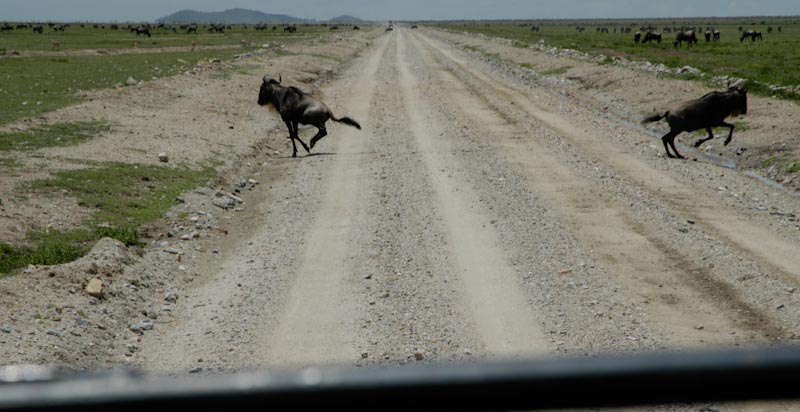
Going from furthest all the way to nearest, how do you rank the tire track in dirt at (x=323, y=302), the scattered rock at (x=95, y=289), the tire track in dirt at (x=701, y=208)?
the tire track in dirt at (x=701, y=208) < the scattered rock at (x=95, y=289) < the tire track in dirt at (x=323, y=302)

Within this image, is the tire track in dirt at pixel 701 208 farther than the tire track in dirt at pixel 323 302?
Yes

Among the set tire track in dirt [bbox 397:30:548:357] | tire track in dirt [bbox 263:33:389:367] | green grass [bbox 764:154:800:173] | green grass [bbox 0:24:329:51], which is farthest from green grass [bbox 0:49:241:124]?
green grass [bbox 764:154:800:173]

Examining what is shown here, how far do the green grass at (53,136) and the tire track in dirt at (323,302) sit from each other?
664 cm

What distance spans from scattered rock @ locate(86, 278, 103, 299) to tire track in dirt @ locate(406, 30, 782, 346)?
5.98m

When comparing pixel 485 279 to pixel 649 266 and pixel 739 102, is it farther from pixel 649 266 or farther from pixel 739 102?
pixel 739 102

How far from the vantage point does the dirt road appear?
8.12 meters

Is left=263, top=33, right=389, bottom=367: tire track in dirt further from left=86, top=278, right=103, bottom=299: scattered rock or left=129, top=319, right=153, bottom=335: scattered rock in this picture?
left=86, top=278, right=103, bottom=299: scattered rock

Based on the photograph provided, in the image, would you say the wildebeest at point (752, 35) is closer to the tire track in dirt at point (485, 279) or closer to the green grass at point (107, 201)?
the tire track in dirt at point (485, 279)

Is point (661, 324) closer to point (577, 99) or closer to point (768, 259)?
point (768, 259)

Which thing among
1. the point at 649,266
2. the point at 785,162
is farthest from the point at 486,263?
the point at 785,162

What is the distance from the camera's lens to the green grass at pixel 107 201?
10.8 metres

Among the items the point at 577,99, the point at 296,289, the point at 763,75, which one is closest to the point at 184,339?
the point at 296,289

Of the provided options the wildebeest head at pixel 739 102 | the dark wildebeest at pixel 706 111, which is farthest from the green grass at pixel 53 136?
the wildebeest head at pixel 739 102

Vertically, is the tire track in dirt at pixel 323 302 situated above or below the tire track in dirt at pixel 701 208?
above
